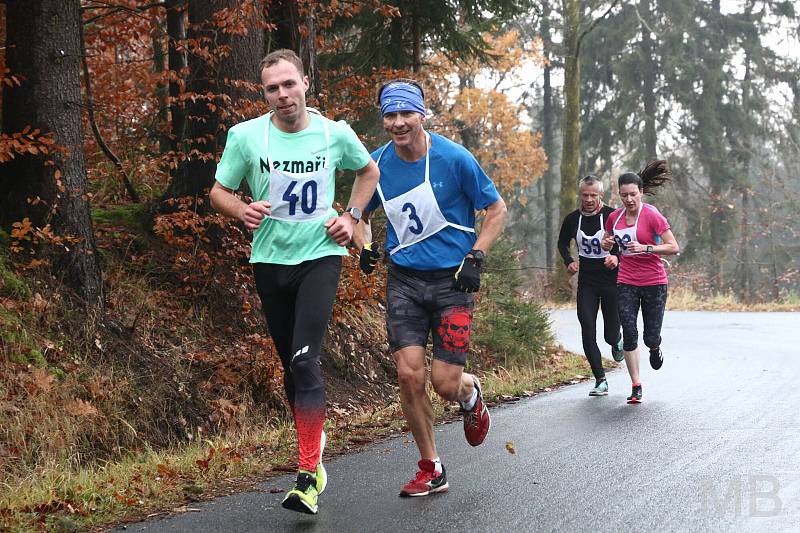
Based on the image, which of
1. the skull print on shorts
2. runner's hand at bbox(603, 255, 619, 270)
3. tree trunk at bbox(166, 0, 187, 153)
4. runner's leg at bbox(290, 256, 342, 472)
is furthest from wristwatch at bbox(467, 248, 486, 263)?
tree trunk at bbox(166, 0, 187, 153)

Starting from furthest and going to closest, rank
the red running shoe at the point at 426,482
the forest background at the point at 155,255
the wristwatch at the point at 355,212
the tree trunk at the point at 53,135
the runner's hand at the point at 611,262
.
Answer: the runner's hand at the point at 611,262 → the tree trunk at the point at 53,135 → the forest background at the point at 155,255 → the red running shoe at the point at 426,482 → the wristwatch at the point at 355,212

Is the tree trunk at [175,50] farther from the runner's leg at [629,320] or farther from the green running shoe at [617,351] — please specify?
the green running shoe at [617,351]

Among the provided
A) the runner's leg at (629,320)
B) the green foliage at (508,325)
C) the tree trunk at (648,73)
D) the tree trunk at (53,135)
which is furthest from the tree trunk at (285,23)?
the tree trunk at (648,73)

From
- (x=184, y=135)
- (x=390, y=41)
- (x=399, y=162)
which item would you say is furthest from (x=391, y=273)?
(x=390, y=41)

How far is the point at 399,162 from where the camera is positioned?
6.05m

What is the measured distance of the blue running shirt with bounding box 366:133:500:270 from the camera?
5.96 metres

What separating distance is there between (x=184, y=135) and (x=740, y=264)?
113 feet

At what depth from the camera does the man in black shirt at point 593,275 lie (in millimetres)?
10625

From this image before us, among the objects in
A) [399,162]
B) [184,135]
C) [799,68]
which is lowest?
[399,162]

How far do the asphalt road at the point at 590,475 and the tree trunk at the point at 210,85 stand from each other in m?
4.00

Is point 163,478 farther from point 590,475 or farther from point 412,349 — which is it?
point 590,475

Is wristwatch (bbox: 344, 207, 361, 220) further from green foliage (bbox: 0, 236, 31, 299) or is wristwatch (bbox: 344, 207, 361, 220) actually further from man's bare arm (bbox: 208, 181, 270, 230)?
green foliage (bbox: 0, 236, 31, 299)

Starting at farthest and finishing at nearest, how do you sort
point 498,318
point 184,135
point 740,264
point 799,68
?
1. point 740,264
2. point 799,68
3. point 498,318
4. point 184,135

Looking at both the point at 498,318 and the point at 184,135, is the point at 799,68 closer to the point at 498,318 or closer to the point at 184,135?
the point at 498,318
